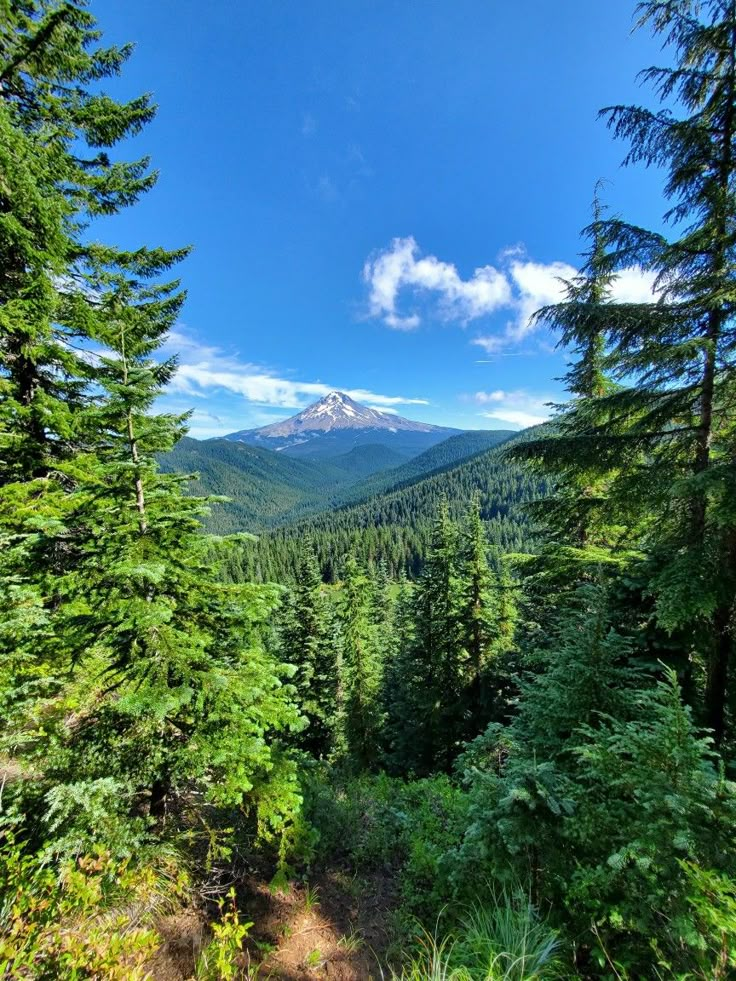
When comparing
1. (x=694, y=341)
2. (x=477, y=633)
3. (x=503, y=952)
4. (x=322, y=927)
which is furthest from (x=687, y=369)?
(x=477, y=633)

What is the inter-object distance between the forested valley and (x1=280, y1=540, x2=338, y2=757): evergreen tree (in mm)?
10643

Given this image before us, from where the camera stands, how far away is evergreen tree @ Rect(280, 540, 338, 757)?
19.1 meters

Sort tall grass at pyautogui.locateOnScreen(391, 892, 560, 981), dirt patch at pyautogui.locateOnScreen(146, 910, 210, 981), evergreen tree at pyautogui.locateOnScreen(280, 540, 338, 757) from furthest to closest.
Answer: evergreen tree at pyautogui.locateOnScreen(280, 540, 338, 757)
dirt patch at pyautogui.locateOnScreen(146, 910, 210, 981)
tall grass at pyautogui.locateOnScreen(391, 892, 560, 981)

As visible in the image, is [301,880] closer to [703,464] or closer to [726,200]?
[703,464]

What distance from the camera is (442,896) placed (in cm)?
468

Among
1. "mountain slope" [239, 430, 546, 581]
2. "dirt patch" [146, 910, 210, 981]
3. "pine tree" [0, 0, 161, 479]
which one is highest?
"pine tree" [0, 0, 161, 479]

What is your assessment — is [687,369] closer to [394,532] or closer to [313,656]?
[313,656]

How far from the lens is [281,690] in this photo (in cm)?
458

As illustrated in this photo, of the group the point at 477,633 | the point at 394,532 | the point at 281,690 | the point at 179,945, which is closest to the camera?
the point at 179,945

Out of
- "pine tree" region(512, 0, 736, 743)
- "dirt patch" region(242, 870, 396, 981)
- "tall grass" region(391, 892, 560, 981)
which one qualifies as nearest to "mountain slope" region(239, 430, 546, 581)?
"pine tree" region(512, 0, 736, 743)

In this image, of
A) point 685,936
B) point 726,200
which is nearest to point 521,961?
point 685,936

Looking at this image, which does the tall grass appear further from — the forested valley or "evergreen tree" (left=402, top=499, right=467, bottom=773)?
"evergreen tree" (left=402, top=499, right=467, bottom=773)

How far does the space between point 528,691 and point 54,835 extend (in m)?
5.57

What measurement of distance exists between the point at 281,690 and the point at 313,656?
16019 mm
